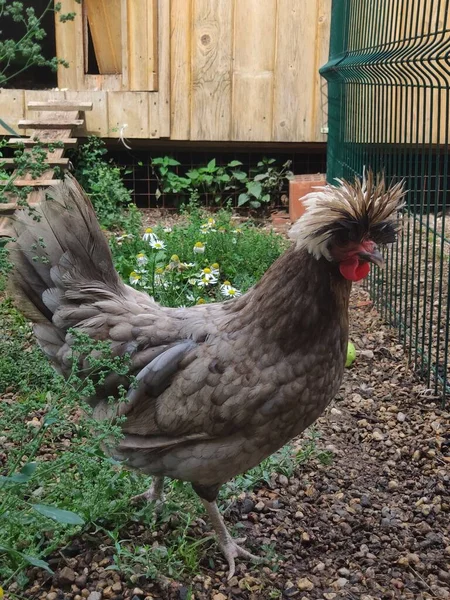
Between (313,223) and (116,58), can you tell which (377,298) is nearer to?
(313,223)

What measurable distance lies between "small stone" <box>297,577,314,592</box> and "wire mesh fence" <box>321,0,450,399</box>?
5.06 ft

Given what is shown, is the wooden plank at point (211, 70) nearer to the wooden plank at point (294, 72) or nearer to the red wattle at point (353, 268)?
the wooden plank at point (294, 72)

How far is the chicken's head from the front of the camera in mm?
2463

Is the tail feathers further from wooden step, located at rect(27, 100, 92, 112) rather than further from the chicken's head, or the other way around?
wooden step, located at rect(27, 100, 92, 112)

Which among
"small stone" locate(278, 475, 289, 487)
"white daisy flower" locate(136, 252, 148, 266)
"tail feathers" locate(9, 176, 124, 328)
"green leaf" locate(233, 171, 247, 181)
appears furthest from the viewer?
"green leaf" locate(233, 171, 247, 181)

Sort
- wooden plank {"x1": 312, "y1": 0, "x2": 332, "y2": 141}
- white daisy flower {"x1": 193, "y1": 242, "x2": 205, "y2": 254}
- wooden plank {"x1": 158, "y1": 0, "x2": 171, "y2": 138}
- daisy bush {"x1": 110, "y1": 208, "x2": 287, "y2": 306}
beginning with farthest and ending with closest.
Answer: wooden plank {"x1": 312, "y1": 0, "x2": 332, "y2": 141} → wooden plank {"x1": 158, "y1": 0, "x2": 171, "y2": 138} → white daisy flower {"x1": 193, "y1": 242, "x2": 205, "y2": 254} → daisy bush {"x1": 110, "y1": 208, "x2": 287, "y2": 306}

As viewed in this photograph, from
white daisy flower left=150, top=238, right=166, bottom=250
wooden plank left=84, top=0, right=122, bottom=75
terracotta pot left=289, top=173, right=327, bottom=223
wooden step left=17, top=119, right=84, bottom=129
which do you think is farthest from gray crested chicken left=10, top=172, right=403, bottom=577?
wooden plank left=84, top=0, right=122, bottom=75

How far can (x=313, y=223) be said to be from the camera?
2.49 meters

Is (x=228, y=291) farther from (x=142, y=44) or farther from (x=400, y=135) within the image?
(x=142, y=44)

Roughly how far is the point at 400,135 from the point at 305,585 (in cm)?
283

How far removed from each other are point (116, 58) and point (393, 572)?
657 cm

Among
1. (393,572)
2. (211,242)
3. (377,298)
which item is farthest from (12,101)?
(393,572)

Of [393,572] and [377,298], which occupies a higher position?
[377,298]

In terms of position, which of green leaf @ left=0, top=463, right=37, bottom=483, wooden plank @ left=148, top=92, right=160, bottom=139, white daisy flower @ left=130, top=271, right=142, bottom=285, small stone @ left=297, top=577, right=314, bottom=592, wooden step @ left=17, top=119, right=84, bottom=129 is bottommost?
small stone @ left=297, top=577, right=314, bottom=592
